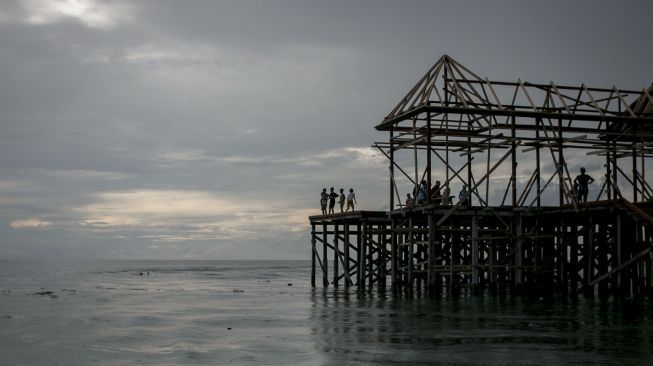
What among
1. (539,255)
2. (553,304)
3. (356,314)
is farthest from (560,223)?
(356,314)

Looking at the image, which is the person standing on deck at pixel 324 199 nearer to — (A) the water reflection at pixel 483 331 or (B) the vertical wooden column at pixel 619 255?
(A) the water reflection at pixel 483 331

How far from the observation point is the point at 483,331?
68.7 feet

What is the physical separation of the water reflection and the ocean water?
0.03 m

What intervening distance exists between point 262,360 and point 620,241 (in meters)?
19.5

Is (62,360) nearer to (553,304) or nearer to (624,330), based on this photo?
(624,330)

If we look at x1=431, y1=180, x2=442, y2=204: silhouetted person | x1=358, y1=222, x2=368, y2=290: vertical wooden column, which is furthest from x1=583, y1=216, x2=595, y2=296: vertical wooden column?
x1=358, y1=222, x2=368, y2=290: vertical wooden column

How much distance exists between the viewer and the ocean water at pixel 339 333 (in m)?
16.8

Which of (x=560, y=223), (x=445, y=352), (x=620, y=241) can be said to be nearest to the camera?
(x=445, y=352)

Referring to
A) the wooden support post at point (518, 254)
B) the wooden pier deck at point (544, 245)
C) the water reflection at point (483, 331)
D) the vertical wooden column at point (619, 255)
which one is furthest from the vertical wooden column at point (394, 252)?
the vertical wooden column at point (619, 255)

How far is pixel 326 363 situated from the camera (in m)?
15.9

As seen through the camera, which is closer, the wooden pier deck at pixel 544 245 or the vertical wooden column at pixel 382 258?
the wooden pier deck at pixel 544 245

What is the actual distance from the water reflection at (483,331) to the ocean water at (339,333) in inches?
1.1

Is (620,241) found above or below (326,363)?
above

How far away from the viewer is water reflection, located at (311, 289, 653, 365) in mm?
16500
